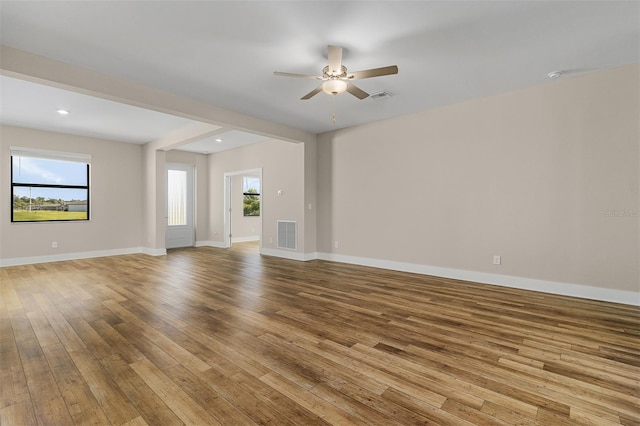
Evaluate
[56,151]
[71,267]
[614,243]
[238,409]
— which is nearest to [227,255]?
[71,267]

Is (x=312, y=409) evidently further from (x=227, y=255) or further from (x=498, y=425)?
(x=227, y=255)

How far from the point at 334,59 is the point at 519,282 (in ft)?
12.5

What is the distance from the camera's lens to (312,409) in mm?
1657

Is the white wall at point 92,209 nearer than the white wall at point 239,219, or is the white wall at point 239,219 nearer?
the white wall at point 92,209

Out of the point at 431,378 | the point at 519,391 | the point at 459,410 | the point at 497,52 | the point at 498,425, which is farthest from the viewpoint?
the point at 497,52

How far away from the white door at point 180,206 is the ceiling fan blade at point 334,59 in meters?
6.68

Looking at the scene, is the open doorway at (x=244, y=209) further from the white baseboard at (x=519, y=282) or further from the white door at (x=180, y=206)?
the white baseboard at (x=519, y=282)

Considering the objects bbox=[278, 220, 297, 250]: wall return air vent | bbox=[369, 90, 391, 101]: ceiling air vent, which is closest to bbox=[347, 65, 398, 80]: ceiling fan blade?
bbox=[369, 90, 391, 101]: ceiling air vent

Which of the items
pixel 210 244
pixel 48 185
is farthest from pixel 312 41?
pixel 210 244

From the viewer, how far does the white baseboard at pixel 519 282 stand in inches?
139

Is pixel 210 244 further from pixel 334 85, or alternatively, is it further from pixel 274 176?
pixel 334 85

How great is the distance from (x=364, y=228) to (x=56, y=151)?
6.65 m

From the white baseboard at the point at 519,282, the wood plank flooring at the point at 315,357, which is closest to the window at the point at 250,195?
the white baseboard at the point at 519,282

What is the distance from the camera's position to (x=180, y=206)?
861 cm
